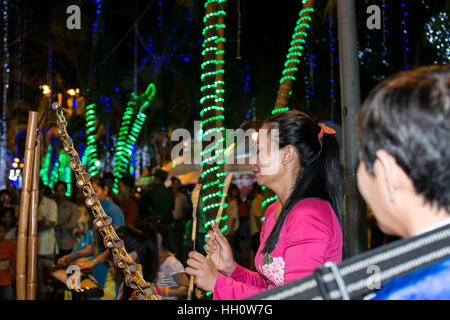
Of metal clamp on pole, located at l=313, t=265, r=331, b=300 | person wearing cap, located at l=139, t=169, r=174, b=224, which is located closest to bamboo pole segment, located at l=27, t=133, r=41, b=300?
metal clamp on pole, located at l=313, t=265, r=331, b=300

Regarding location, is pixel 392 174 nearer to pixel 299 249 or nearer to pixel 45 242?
pixel 299 249

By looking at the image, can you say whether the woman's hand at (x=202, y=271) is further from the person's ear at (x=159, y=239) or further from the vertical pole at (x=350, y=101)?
the vertical pole at (x=350, y=101)

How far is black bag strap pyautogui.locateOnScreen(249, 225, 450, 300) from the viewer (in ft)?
3.03

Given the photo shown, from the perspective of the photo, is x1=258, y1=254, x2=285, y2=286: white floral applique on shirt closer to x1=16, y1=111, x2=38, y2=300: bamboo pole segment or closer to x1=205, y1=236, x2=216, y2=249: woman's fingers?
x1=205, y1=236, x2=216, y2=249: woman's fingers

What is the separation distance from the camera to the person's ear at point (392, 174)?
3.44 ft

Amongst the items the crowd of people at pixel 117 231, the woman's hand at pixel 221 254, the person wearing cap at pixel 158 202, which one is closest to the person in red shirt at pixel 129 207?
the crowd of people at pixel 117 231

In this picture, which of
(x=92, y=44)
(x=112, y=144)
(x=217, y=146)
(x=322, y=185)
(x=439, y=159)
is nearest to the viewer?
(x=439, y=159)

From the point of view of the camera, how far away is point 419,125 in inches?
39.0

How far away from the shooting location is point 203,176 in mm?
5688

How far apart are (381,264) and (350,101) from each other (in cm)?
483

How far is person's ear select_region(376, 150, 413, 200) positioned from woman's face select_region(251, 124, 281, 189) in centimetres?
139
